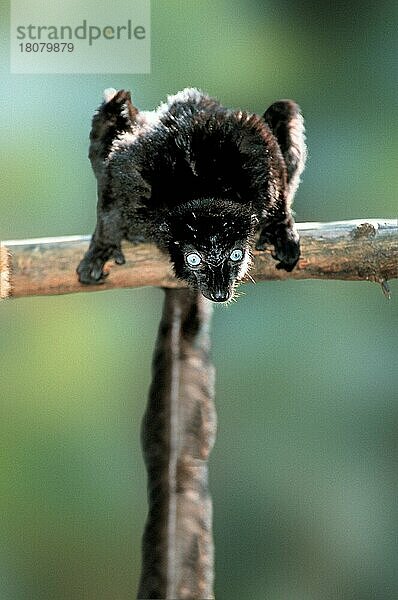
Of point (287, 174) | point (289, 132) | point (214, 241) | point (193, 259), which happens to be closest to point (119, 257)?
point (193, 259)

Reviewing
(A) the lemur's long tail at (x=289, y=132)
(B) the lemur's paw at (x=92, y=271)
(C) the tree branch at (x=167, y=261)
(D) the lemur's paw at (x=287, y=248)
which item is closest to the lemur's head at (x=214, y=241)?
(D) the lemur's paw at (x=287, y=248)

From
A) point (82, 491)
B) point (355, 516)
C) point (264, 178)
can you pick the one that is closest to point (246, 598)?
point (355, 516)

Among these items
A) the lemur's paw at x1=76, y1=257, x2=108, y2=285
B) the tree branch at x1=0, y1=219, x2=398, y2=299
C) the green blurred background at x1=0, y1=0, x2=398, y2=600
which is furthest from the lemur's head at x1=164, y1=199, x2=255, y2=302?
the green blurred background at x1=0, y1=0, x2=398, y2=600

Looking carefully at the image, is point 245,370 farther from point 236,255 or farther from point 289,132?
point 236,255

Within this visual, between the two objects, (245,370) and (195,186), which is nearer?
(195,186)

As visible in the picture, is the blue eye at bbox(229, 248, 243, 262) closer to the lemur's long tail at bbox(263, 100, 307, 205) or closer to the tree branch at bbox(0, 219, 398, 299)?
the tree branch at bbox(0, 219, 398, 299)

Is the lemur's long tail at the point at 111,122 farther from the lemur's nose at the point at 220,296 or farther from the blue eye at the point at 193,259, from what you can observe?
the lemur's nose at the point at 220,296
